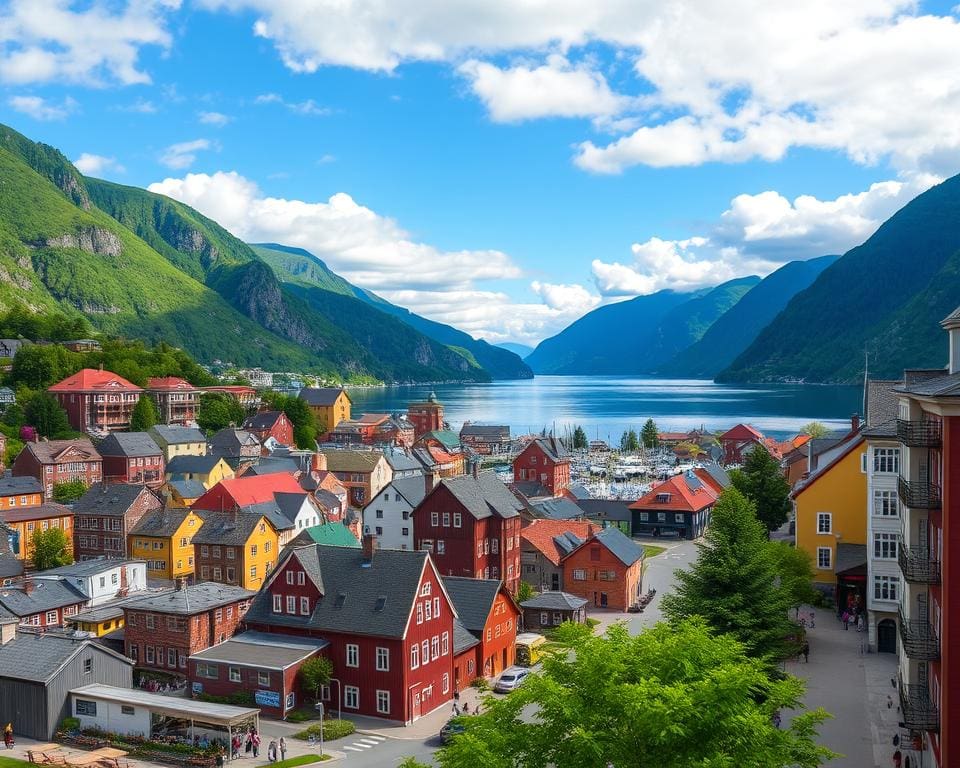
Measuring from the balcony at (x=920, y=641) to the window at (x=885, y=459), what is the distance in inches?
845

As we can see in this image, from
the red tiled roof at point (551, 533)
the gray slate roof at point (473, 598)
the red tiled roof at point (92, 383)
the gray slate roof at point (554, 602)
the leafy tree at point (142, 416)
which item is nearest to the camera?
the gray slate roof at point (473, 598)

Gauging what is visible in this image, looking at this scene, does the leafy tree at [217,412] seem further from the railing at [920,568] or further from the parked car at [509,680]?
the railing at [920,568]

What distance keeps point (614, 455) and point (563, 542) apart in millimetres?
122654

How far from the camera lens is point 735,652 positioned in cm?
2622

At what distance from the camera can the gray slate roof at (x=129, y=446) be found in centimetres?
11525

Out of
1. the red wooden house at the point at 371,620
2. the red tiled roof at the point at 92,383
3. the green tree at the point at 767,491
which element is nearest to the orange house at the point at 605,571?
the green tree at the point at 767,491

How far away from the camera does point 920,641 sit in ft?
97.8

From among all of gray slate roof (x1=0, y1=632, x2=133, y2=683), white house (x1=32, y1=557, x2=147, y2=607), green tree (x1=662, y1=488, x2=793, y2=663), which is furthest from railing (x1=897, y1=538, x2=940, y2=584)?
white house (x1=32, y1=557, x2=147, y2=607)

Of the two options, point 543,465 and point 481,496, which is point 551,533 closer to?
point 481,496

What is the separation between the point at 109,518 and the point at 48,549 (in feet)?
18.4

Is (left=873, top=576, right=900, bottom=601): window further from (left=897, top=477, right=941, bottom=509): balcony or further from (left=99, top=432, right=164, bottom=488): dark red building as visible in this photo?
(left=99, top=432, right=164, bottom=488): dark red building

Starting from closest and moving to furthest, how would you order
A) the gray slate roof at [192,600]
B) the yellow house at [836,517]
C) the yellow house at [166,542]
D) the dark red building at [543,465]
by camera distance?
the gray slate roof at [192,600] < the yellow house at [836,517] < the yellow house at [166,542] < the dark red building at [543,465]

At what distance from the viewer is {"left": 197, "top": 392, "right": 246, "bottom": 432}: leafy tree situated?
172m

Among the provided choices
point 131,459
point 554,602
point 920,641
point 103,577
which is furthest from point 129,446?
point 920,641
